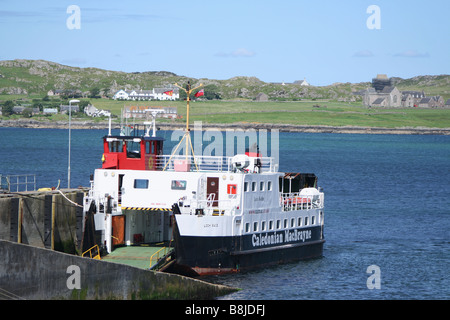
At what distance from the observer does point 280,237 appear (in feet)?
130

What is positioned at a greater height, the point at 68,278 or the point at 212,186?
the point at 212,186

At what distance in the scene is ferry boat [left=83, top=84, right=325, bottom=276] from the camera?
1361 inches

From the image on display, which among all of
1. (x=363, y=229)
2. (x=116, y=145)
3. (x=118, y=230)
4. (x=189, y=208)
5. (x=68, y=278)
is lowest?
(x=363, y=229)

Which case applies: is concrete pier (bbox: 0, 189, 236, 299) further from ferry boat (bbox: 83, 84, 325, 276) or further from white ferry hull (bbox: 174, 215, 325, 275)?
ferry boat (bbox: 83, 84, 325, 276)

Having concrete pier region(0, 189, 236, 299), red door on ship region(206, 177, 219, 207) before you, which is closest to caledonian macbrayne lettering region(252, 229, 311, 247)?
red door on ship region(206, 177, 219, 207)

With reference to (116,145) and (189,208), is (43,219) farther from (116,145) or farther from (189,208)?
(189,208)

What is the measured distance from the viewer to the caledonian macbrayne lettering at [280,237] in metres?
37.5

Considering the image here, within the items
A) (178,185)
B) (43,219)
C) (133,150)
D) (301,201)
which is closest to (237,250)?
(178,185)

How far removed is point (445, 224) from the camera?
2267 inches

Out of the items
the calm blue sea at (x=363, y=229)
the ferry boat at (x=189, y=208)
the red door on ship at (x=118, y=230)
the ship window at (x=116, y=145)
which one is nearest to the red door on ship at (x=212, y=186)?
the ferry boat at (x=189, y=208)

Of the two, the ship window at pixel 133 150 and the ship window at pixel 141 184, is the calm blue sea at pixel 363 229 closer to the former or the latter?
the ship window at pixel 141 184

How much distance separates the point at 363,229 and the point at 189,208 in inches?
883

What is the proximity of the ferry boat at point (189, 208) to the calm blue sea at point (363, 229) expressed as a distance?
123 centimetres

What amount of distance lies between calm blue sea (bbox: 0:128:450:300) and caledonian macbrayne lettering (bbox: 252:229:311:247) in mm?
1324
